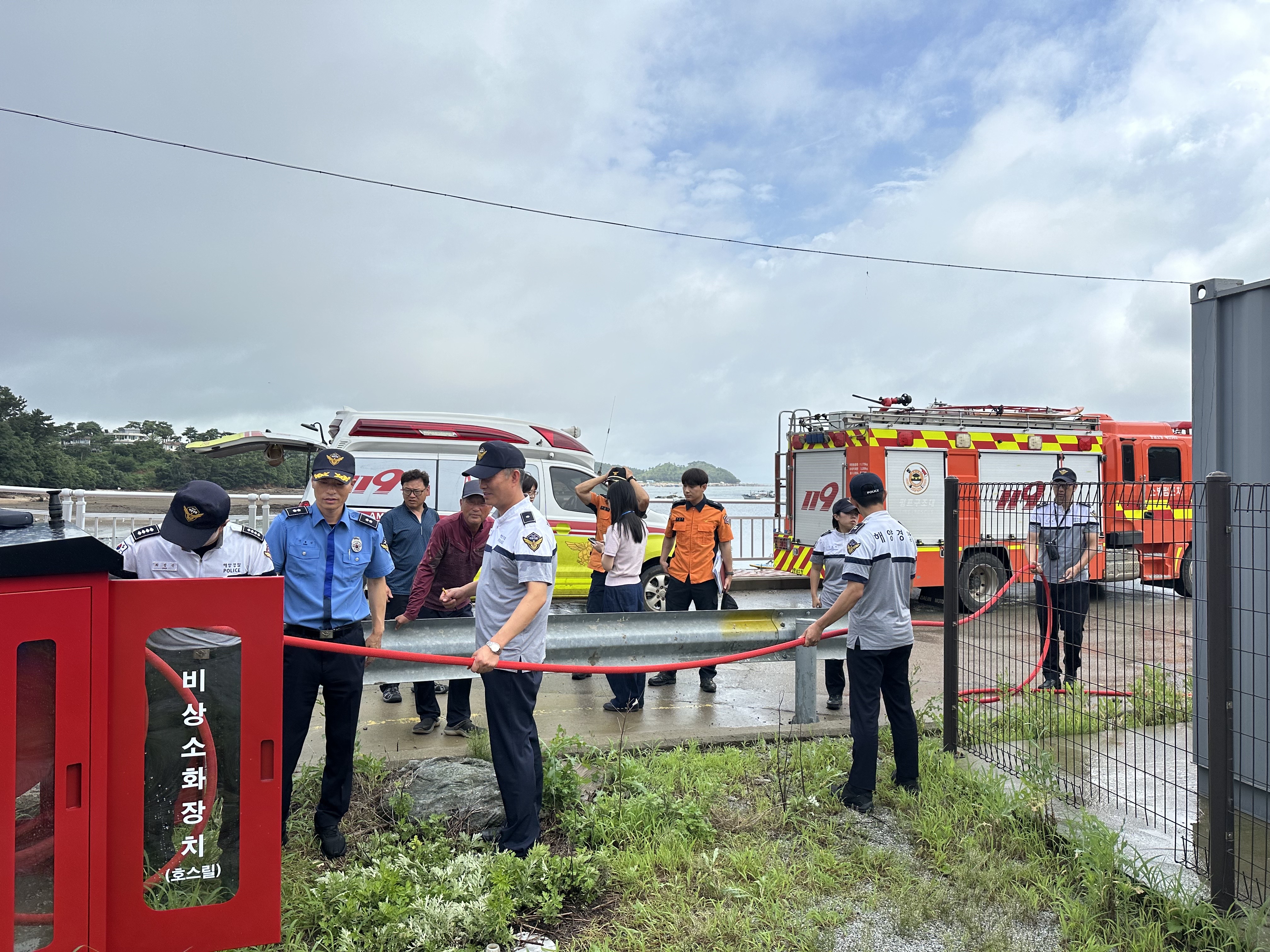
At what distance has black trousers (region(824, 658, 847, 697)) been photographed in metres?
6.74

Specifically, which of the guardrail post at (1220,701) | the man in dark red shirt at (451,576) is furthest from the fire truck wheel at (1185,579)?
the man in dark red shirt at (451,576)

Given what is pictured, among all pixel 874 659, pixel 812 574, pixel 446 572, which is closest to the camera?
pixel 874 659

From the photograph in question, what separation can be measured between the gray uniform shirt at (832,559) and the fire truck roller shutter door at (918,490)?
16.6ft

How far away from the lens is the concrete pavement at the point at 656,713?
5516 mm

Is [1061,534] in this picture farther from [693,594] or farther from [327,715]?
[327,715]

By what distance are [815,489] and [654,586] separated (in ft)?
10.3

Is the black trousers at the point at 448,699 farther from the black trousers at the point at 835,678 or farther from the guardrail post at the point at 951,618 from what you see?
the guardrail post at the point at 951,618

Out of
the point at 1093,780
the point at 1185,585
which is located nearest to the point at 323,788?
the point at 1093,780

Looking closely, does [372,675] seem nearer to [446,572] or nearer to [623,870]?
[446,572]

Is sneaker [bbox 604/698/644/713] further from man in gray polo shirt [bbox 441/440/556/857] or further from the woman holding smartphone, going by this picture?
man in gray polo shirt [bbox 441/440/556/857]

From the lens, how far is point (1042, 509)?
695cm

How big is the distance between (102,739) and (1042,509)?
6.55 m

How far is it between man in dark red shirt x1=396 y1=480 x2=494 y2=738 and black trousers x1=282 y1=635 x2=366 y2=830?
1.76 meters

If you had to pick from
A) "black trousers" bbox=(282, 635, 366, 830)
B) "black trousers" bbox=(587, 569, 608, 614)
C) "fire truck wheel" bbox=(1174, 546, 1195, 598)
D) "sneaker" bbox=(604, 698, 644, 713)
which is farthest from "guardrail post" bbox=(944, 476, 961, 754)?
"fire truck wheel" bbox=(1174, 546, 1195, 598)
